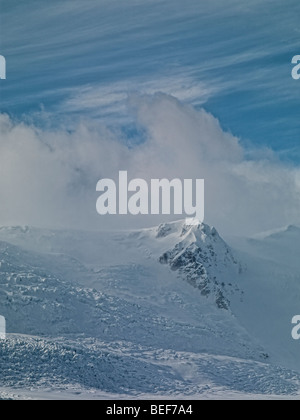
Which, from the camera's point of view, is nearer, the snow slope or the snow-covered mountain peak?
the snow slope

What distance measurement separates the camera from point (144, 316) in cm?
8544

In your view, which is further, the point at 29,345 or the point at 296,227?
the point at 296,227

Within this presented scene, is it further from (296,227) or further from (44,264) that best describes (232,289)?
(296,227)

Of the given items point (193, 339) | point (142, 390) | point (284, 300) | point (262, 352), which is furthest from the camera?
point (284, 300)

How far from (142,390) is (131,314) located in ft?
73.8

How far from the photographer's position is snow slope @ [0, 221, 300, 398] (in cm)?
6241

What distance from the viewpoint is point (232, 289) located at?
111m

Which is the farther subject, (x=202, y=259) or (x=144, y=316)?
(x=202, y=259)

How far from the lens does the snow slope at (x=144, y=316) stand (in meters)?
62.4

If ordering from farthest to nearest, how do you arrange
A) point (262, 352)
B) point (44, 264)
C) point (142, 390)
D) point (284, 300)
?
point (284, 300) → point (44, 264) → point (262, 352) → point (142, 390)

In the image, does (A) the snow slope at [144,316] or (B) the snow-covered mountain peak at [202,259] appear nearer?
(A) the snow slope at [144,316]

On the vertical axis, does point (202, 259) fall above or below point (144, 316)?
above
